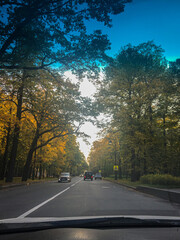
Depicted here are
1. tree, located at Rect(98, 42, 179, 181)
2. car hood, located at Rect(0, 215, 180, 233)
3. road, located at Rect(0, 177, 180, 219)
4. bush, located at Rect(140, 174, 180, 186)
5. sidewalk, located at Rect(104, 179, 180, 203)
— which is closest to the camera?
car hood, located at Rect(0, 215, 180, 233)

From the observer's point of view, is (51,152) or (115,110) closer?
(115,110)

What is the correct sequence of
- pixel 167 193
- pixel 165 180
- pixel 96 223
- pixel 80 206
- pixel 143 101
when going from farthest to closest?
1. pixel 143 101
2. pixel 165 180
3. pixel 167 193
4. pixel 80 206
5. pixel 96 223

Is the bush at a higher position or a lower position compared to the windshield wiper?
lower

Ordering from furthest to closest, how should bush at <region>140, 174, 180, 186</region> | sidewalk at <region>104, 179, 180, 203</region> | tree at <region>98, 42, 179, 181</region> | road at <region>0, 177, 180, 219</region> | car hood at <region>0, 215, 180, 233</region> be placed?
tree at <region>98, 42, 179, 181</region>, bush at <region>140, 174, 180, 186</region>, sidewalk at <region>104, 179, 180, 203</region>, road at <region>0, 177, 180, 219</region>, car hood at <region>0, 215, 180, 233</region>

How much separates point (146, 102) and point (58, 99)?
410 inches

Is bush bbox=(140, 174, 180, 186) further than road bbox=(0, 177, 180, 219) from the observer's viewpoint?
Yes

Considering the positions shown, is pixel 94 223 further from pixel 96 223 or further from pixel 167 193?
pixel 167 193

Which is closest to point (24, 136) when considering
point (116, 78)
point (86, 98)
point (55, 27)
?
point (86, 98)

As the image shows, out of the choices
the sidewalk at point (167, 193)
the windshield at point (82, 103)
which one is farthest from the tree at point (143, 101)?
the sidewalk at point (167, 193)

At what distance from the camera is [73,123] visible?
1030 inches

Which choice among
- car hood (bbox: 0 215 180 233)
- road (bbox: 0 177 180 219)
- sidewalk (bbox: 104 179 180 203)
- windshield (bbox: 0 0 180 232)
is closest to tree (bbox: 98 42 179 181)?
windshield (bbox: 0 0 180 232)

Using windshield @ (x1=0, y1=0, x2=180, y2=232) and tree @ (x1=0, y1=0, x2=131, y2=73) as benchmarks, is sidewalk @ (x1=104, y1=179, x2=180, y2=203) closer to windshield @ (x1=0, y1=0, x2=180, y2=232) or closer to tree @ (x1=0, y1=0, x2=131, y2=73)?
windshield @ (x1=0, y1=0, x2=180, y2=232)

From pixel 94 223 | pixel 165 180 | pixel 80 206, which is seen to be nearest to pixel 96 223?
pixel 94 223

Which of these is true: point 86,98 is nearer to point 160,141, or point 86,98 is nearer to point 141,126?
point 141,126
